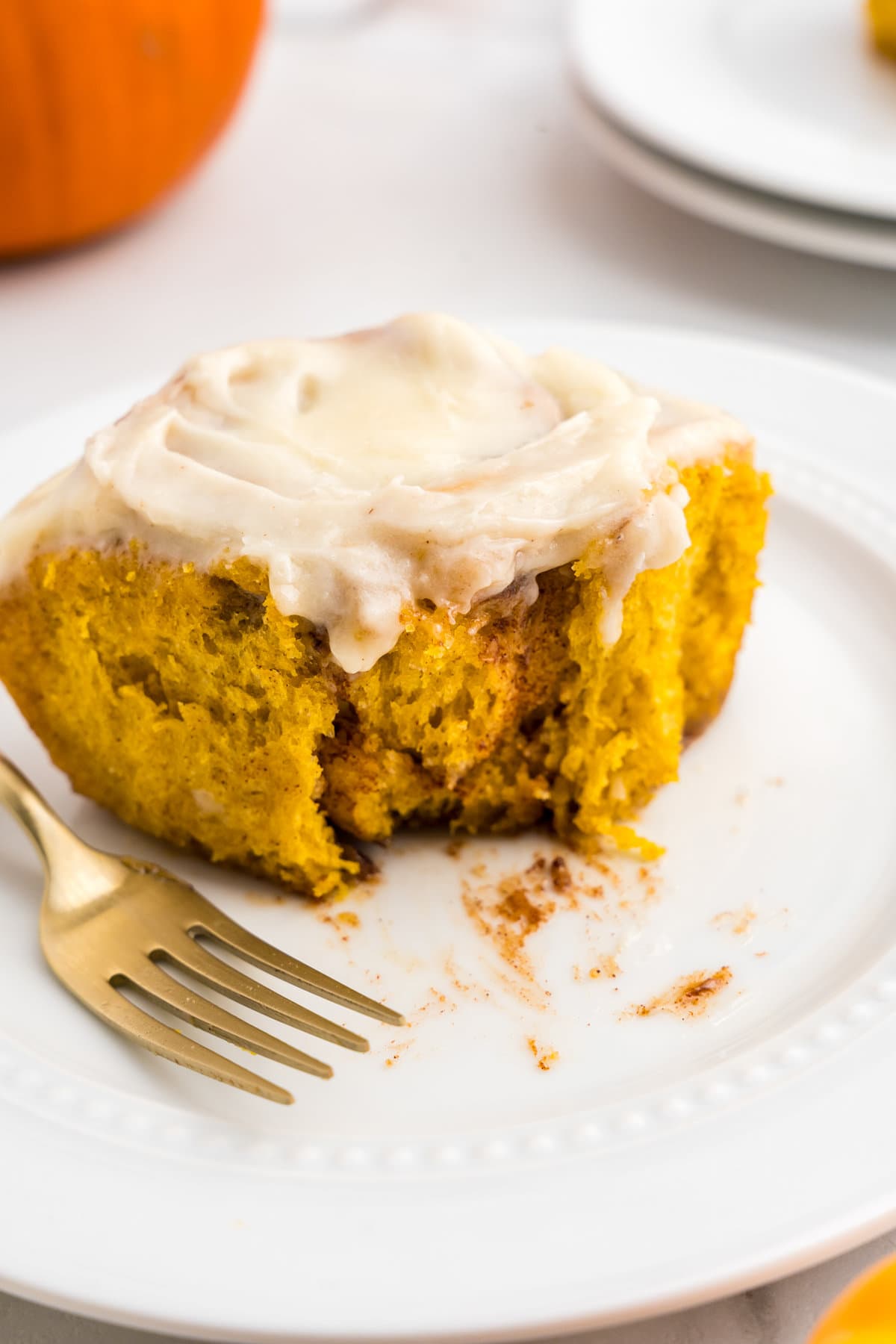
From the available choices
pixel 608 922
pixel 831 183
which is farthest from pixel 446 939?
pixel 831 183

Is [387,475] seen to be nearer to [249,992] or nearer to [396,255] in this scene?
[249,992]

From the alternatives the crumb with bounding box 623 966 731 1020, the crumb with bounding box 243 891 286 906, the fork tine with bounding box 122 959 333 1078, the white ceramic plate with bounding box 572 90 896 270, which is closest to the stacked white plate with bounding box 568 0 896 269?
the white ceramic plate with bounding box 572 90 896 270

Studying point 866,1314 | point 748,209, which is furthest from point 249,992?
point 748,209

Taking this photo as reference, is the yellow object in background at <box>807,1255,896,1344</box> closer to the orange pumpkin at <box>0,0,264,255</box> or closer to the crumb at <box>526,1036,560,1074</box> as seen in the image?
the crumb at <box>526,1036,560,1074</box>

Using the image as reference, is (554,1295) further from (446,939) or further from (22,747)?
(22,747)

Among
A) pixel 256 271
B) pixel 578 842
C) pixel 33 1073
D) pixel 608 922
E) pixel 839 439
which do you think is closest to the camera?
pixel 33 1073

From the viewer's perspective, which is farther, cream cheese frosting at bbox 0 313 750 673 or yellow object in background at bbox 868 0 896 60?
yellow object in background at bbox 868 0 896 60

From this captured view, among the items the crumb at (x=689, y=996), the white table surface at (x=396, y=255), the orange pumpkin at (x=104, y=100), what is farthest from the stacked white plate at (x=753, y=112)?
the crumb at (x=689, y=996)

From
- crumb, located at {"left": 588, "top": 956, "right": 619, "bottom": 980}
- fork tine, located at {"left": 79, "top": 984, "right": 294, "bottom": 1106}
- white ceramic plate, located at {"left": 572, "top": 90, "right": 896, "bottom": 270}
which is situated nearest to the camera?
fork tine, located at {"left": 79, "top": 984, "right": 294, "bottom": 1106}
